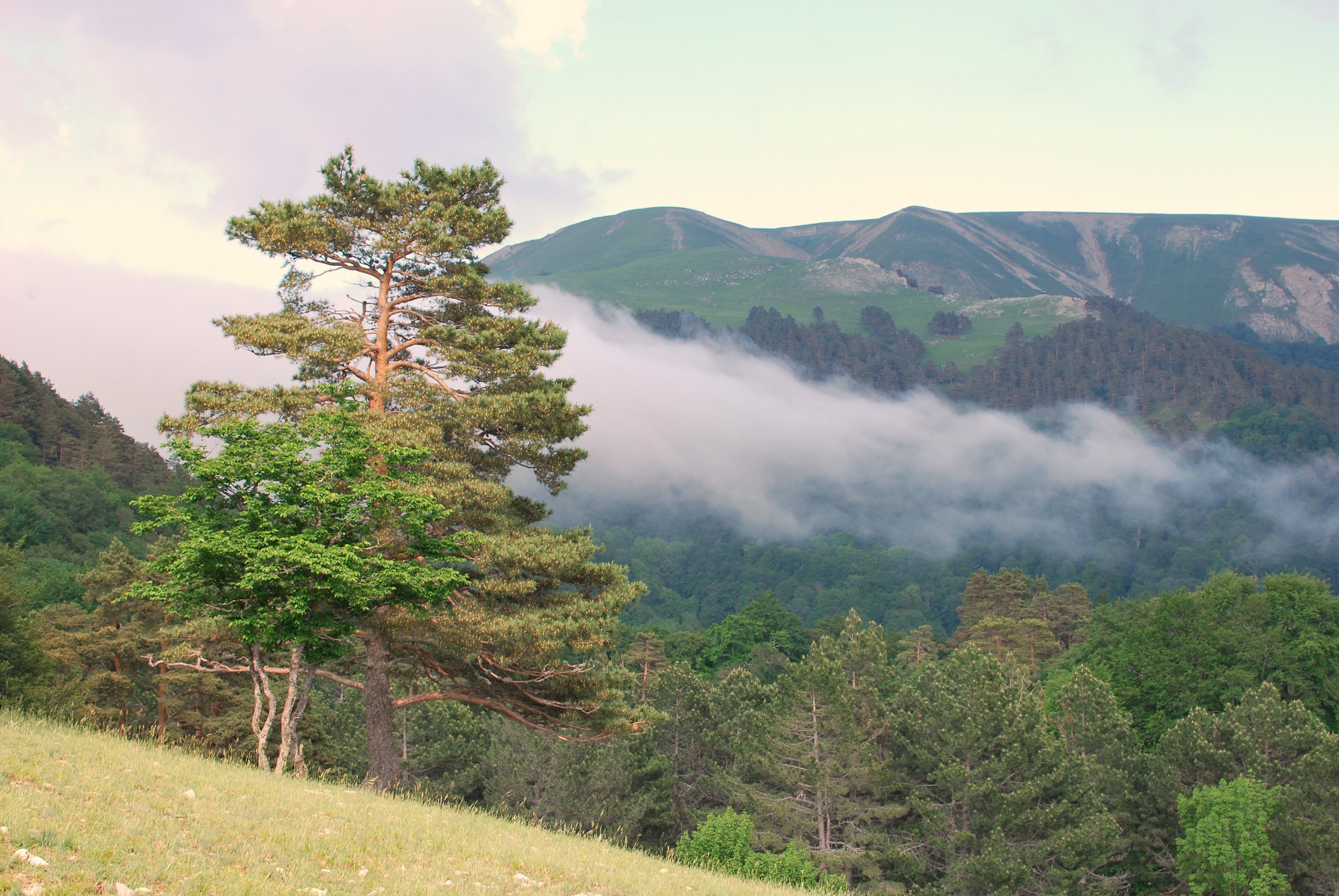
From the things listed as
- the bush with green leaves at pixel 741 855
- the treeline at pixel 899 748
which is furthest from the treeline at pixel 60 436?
the bush with green leaves at pixel 741 855

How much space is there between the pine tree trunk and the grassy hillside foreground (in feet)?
16.7

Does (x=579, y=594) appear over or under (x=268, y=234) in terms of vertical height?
under

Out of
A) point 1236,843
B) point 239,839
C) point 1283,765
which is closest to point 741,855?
point 1236,843

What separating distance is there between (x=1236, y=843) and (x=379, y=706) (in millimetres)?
33244

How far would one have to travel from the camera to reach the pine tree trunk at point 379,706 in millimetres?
20234

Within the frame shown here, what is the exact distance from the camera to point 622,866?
13.3 metres

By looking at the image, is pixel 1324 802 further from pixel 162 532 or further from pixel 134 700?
pixel 162 532

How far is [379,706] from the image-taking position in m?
20.4

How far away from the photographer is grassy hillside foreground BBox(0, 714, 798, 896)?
8008mm

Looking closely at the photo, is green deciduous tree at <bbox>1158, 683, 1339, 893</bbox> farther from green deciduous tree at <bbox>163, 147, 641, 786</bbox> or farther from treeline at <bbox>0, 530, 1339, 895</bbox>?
green deciduous tree at <bbox>163, 147, 641, 786</bbox>

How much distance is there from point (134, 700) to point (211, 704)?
565 cm

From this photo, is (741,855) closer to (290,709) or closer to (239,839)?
(290,709)

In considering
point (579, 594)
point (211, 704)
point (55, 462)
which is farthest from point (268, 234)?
point (55, 462)

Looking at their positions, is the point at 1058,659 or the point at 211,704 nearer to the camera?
the point at 211,704
